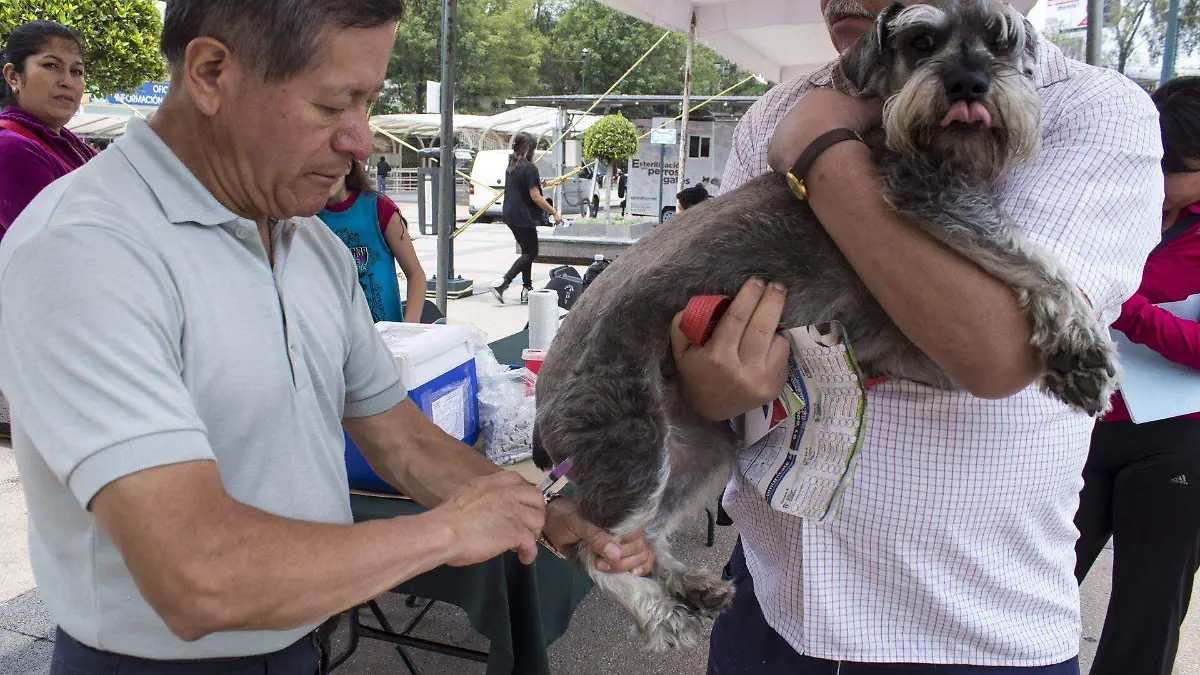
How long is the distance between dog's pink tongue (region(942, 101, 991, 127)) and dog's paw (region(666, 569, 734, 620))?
1329mm

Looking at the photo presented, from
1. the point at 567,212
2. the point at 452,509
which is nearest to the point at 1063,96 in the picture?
the point at 452,509

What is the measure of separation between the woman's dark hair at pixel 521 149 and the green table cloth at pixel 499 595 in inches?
445

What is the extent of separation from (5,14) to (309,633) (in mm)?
10222

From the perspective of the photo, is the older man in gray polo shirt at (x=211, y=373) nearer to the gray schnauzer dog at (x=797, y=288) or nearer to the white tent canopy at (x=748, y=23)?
the gray schnauzer dog at (x=797, y=288)

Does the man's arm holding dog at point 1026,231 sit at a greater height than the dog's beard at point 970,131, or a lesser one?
lesser

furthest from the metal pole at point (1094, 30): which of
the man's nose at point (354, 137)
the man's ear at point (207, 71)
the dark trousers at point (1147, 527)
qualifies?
the man's ear at point (207, 71)

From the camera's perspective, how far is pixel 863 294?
1.87 m

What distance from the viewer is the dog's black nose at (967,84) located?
167 centimetres

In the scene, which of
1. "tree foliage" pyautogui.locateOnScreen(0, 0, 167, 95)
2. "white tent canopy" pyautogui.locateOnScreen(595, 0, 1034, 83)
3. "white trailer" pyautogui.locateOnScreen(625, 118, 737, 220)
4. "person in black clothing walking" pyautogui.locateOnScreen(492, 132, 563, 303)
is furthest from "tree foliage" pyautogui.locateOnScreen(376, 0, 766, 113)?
"tree foliage" pyautogui.locateOnScreen(0, 0, 167, 95)

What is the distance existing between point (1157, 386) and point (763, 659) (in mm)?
2661

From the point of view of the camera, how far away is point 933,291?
4.49 feet

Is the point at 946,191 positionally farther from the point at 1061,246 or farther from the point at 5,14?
the point at 5,14

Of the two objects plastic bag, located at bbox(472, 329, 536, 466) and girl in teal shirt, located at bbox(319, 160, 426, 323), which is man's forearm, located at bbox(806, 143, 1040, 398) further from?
girl in teal shirt, located at bbox(319, 160, 426, 323)

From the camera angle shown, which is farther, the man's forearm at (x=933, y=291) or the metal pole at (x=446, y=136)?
the metal pole at (x=446, y=136)
